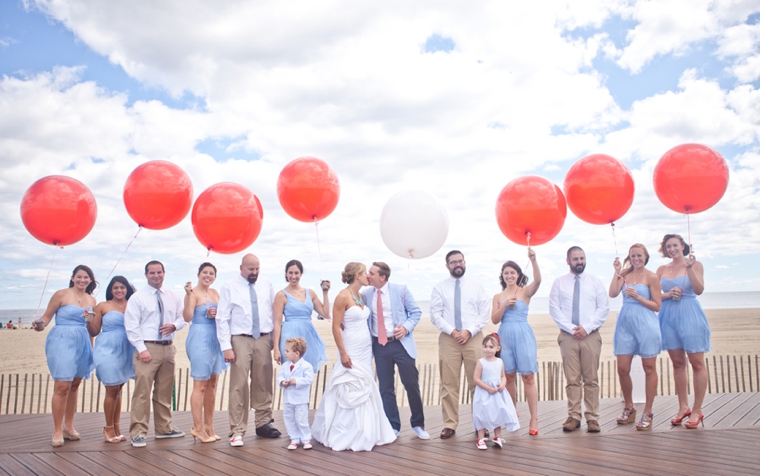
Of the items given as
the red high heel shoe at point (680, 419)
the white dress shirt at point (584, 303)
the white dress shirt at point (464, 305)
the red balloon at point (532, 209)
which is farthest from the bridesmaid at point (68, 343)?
the red high heel shoe at point (680, 419)

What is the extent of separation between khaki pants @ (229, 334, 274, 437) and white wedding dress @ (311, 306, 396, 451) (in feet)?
1.98

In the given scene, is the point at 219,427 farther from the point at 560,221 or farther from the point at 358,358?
the point at 560,221

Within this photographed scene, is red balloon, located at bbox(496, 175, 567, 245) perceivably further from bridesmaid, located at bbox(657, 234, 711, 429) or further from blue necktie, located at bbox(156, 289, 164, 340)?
blue necktie, located at bbox(156, 289, 164, 340)

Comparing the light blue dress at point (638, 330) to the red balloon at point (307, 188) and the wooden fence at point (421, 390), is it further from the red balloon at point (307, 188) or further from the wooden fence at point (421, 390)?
the red balloon at point (307, 188)

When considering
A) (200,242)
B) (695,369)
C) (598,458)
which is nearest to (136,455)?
(200,242)

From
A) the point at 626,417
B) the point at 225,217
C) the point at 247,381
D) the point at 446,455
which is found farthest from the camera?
the point at 626,417

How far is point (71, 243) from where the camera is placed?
5781 millimetres

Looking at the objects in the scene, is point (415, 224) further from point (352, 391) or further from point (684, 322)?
point (684, 322)

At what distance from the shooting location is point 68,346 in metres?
5.27

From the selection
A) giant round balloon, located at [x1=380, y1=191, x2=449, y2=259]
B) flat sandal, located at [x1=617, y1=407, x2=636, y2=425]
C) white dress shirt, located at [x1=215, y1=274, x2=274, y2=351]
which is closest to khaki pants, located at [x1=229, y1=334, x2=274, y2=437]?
white dress shirt, located at [x1=215, y1=274, x2=274, y2=351]

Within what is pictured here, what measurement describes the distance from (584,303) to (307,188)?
127 inches

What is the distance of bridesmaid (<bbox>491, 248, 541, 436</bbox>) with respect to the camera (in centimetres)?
534

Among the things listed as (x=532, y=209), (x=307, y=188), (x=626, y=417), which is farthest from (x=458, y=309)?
(x=626, y=417)

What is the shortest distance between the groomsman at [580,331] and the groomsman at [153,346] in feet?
13.0
